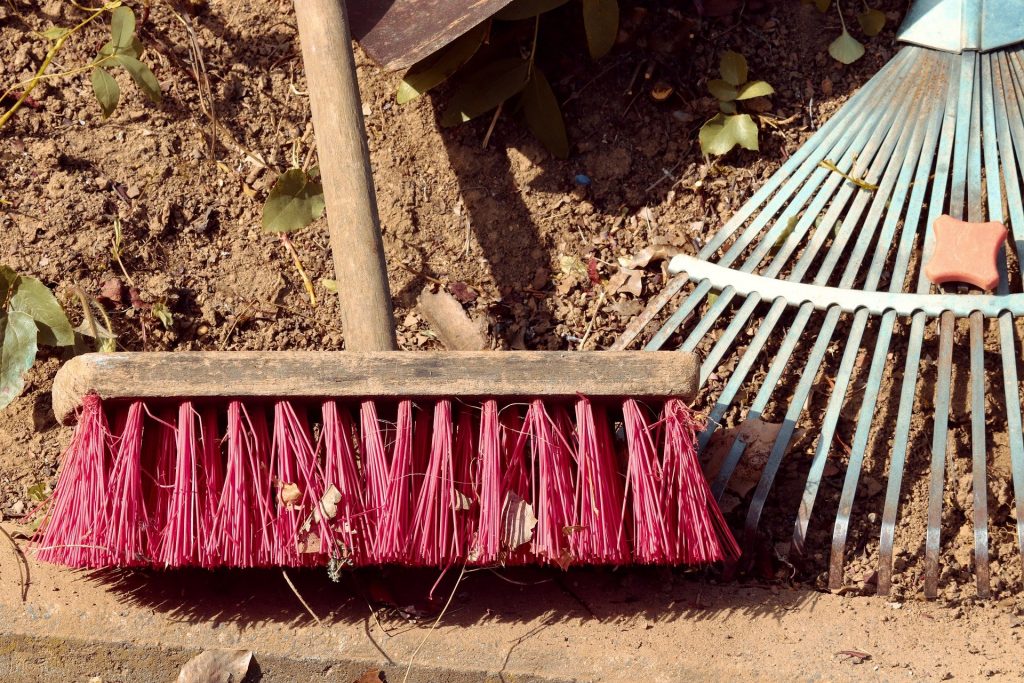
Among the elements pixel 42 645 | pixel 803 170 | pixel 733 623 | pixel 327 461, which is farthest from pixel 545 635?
A: pixel 803 170

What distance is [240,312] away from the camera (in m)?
2.09

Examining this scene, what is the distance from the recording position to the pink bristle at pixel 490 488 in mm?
1688

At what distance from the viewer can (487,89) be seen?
220 centimetres

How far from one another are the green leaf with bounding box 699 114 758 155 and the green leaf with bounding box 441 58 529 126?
41cm

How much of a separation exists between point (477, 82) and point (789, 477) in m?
1.02

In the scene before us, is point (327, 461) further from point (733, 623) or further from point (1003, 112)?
point (1003, 112)

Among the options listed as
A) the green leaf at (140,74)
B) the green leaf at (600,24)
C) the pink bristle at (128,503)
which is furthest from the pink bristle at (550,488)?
the green leaf at (140,74)

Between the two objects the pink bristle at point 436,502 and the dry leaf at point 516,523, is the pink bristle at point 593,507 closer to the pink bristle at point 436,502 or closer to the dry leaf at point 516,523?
the dry leaf at point 516,523

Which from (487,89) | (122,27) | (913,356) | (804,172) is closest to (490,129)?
(487,89)

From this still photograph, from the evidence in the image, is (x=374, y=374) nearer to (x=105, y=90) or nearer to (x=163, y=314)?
(x=163, y=314)

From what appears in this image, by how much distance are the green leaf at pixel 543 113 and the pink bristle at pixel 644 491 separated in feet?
2.39

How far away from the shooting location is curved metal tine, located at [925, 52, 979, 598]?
1.85 meters

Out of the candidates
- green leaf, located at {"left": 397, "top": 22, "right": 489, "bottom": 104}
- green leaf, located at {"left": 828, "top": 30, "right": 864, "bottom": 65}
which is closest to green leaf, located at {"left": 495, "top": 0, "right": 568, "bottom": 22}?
green leaf, located at {"left": 397, "top": 22, "right": 489, "bottom": 104}

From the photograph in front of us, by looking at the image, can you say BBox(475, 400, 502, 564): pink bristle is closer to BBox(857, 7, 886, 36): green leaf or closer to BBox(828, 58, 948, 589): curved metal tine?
BBox(828, 58, 948, 589): curved metal tine
